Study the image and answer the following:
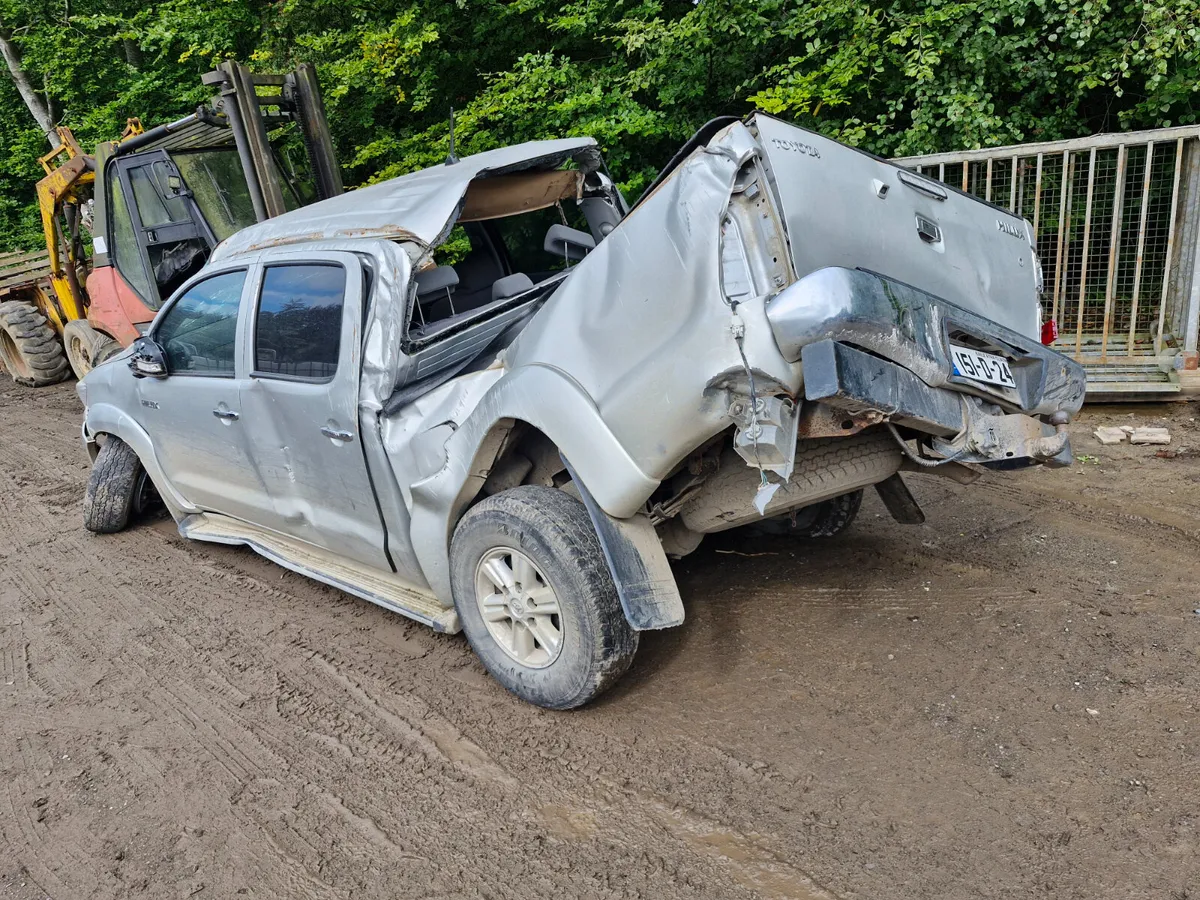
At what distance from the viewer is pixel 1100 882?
238 cm

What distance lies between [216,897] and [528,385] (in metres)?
1.90

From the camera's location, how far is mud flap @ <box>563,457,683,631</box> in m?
2.98

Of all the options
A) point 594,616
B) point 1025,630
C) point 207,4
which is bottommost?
point 1025,630

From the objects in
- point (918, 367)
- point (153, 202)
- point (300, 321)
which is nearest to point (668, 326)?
point (918, 367)

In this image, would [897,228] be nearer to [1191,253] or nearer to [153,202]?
[1191,253]

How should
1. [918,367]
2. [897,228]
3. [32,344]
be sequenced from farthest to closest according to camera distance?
[32,344] < [897,228] < [918,367]

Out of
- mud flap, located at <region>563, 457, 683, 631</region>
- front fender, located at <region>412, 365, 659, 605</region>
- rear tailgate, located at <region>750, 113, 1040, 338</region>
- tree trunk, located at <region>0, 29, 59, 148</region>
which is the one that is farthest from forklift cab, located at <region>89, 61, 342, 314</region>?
tree trunk, located at <region>0, 29, 59, 148</region>

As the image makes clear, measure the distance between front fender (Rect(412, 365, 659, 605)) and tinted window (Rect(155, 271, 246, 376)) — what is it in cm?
150

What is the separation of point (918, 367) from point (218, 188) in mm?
7370

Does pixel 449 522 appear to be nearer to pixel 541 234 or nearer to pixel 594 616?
pixel 594 616

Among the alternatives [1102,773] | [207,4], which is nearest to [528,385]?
[1102,773]

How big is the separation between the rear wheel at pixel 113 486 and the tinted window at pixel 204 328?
1238 mm

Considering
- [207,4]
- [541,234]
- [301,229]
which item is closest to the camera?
[301,229]

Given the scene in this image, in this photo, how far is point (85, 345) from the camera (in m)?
10.4
